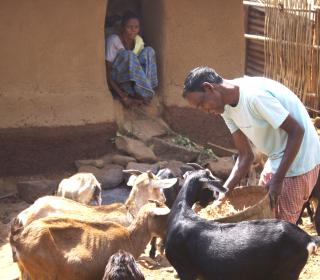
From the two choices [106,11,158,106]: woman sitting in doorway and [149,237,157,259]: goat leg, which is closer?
[149,237,157,259]: goat leg

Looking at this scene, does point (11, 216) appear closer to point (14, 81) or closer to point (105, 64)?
point (14, 81)

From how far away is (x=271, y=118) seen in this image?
16.4 feet

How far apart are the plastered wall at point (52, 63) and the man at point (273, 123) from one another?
3.91 m

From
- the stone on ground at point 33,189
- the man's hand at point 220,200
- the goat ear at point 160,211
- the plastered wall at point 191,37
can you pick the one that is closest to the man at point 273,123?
the man's hand at point 220,200

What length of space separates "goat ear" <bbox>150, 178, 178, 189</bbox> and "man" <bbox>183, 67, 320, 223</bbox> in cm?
105

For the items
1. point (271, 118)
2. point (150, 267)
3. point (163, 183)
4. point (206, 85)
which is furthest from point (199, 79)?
point (150, 267)

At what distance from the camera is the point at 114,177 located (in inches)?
348

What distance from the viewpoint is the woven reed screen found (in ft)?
38.5

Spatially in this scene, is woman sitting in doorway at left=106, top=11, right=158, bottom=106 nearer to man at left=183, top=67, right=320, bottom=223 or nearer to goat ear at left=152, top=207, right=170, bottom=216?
goat ear at left=152, top=207, right=170, bottom=216

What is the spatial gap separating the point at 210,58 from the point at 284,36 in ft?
8.32

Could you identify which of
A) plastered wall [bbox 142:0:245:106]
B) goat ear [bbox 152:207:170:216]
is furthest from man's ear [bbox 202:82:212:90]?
plastered wall [bbox 142:0:245:106]

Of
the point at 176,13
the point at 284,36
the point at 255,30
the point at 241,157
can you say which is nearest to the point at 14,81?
the point at 176,13

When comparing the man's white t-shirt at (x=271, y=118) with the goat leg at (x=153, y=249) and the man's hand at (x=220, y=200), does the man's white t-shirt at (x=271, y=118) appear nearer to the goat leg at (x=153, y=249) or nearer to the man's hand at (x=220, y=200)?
the man's hand at (x=220, y=200)

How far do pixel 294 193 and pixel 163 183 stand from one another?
1.52m
